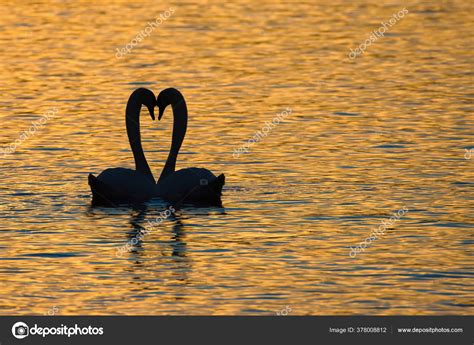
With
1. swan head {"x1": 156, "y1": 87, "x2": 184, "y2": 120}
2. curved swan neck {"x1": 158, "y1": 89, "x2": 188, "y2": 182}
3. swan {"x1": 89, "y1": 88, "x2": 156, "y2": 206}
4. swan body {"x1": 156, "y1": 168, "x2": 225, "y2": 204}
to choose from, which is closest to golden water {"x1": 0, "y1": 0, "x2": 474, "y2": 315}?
swan {"x1": 89, "y1": 88, "x2": 156, "y2": 206}

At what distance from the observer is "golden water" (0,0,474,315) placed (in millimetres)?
18812

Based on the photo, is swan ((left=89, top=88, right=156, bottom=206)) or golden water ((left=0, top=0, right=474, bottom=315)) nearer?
golden water ((left=0, top=0, right=474, bottom=315))

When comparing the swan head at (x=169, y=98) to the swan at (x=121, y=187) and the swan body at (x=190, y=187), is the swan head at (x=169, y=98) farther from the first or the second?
the swan body at (x=190, y=187)

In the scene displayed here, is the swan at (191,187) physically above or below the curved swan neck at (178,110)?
below

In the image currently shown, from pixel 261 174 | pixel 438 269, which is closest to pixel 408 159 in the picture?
pixel 261 174

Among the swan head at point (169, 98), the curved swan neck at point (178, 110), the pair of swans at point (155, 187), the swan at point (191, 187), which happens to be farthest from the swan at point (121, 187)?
the swan head at point (169, 98)

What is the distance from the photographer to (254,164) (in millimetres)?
27656

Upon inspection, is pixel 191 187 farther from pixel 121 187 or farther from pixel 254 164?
pixel 254 164

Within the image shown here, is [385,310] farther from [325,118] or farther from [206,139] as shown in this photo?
[325,118]

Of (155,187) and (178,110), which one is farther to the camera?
(178,110)

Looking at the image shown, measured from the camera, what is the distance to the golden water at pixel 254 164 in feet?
61.7

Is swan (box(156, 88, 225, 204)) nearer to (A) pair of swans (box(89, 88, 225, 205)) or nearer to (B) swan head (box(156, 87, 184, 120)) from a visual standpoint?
(A) pair of swans (box(89, 88, 225, 205))

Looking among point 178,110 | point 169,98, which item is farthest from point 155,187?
point 169,98

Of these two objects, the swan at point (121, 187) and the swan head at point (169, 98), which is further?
the swan head at point (169, 98)
